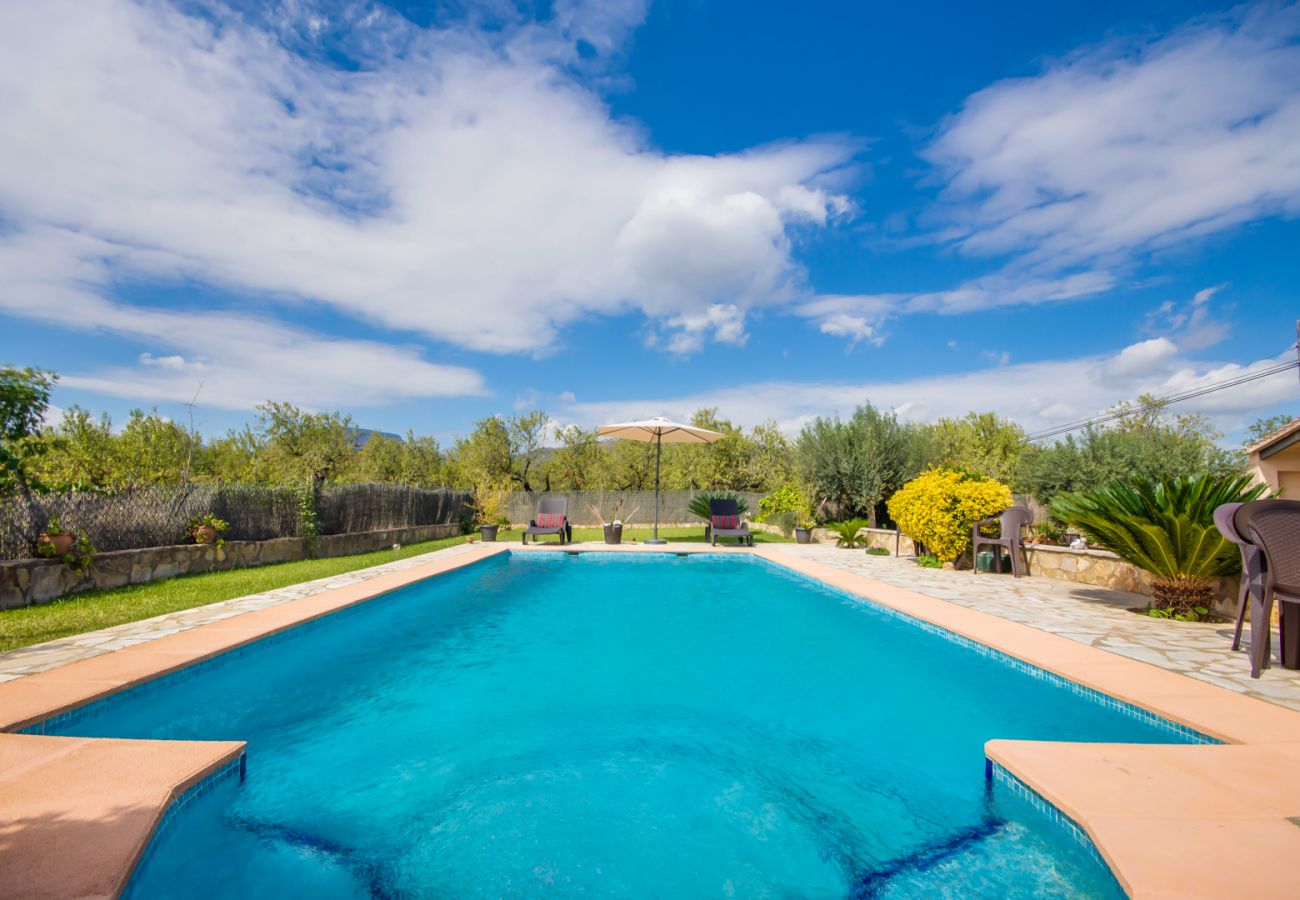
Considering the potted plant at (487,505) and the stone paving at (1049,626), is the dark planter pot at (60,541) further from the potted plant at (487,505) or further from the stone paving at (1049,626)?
the potted plant at (487,505)

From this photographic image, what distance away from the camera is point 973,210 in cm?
1443

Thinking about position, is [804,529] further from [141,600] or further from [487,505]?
[141,600]

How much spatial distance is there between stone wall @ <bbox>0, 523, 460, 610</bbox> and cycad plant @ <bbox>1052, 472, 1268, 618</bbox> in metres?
11.2

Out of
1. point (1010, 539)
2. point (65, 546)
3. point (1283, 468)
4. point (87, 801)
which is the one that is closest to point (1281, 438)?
point (1283, 468)

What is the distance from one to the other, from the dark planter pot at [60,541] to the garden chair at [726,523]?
10.8 meters

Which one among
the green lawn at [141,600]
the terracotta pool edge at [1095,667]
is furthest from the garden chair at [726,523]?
the green lawn at [141,600]

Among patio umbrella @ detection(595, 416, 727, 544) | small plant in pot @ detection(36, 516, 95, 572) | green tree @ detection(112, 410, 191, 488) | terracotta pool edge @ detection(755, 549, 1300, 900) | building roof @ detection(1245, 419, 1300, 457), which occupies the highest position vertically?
patio umbrella @ detection(595, 416, 727, 544)

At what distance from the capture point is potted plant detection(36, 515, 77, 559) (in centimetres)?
646

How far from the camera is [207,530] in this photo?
8.75 meters

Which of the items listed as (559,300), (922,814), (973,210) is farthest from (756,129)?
(922,814)

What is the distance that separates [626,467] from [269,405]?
15.2m

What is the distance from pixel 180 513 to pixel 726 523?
1038 cm

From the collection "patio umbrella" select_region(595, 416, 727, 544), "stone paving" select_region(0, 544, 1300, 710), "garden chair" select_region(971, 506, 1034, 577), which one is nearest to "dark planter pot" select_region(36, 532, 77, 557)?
"stone paving" select_region(0, 544, 1300, 710)

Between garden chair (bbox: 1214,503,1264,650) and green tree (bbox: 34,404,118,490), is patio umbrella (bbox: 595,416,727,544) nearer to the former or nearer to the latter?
green tree (bbox: 34,404,118,490)
